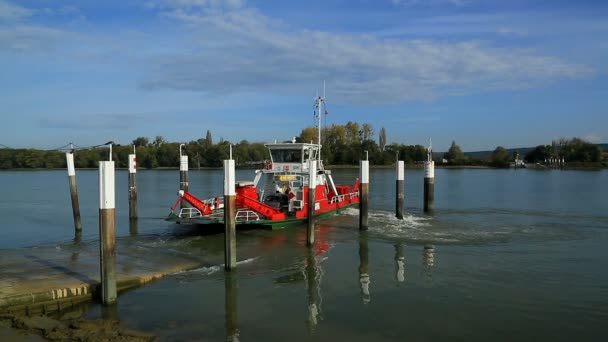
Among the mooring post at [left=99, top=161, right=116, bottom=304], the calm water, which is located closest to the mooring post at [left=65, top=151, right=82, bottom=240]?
the calm water

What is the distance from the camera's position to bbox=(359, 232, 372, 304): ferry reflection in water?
12422 millimetres

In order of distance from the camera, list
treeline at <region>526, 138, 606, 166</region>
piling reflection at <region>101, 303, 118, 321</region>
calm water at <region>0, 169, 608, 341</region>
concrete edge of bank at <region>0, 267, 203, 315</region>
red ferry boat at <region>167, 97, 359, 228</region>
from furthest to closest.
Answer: treeline at <region>526, 138, 606, 166</region> → red ferry boat at <region>167, 97, 359, 228</region> → piling reflection at <region>101, 303, 118, 321</region> → calm water at <region>0, 169, 608, 341</region> → concrete edge of bank at <region>0, 267, 203, 315</region>

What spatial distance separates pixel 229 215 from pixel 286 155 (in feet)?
36.3

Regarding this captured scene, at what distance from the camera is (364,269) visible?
50.1 ft

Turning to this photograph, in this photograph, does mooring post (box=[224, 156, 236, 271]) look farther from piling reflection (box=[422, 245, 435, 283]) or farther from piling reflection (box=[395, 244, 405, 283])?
piling reflection (box=[422, 245, 435, 283])

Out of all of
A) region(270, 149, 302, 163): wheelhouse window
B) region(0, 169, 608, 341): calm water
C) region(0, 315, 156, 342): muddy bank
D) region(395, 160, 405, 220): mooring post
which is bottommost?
region(0, 169, 608, 341): calm water

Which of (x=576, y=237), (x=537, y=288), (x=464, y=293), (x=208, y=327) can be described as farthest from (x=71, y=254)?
(x=576, y=237)

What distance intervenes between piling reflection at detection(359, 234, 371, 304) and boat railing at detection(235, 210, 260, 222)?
4.36 meters

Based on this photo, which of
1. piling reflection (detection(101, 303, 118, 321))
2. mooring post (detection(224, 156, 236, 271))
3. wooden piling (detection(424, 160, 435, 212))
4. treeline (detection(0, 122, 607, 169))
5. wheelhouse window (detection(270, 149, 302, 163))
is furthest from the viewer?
treeline (detection(0, 122, 607, 169))

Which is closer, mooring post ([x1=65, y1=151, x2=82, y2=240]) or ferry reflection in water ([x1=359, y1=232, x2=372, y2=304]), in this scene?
ferry reflection in water ([x1=359, y1=232, x2=372, y2=304])

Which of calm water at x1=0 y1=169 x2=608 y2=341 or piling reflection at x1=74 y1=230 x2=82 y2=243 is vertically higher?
piling reflection at x1=74 y1=230 x2=82 y2=243

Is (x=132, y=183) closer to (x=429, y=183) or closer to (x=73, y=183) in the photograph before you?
(x=73, y=183)

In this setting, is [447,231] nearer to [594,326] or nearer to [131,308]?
[594,326]

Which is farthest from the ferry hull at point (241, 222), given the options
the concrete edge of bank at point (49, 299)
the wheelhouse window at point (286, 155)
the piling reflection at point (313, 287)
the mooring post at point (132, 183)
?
the concrete edge of bank at point (49, 299)
